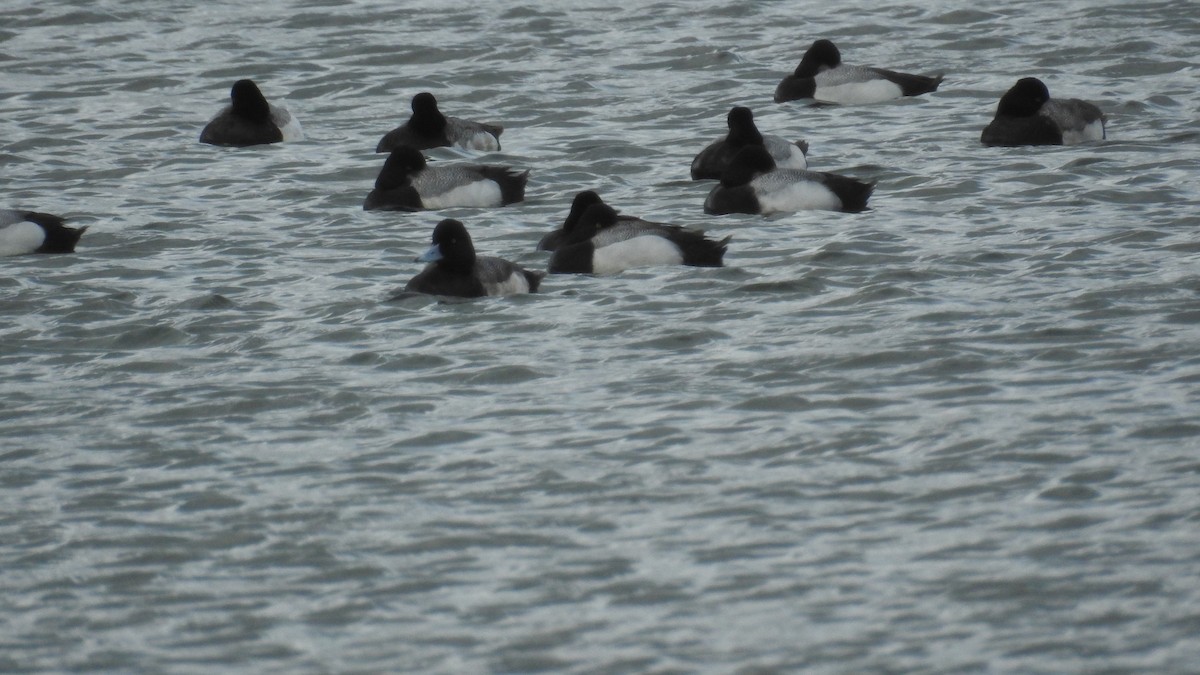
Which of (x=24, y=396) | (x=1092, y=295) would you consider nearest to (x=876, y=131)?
(x=1092, y=295)

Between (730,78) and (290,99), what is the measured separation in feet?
14.9

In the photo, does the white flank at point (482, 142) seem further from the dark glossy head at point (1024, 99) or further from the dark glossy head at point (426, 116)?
the dark glossy head at point (1024, 99)

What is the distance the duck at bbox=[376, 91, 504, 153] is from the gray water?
15.9 inches

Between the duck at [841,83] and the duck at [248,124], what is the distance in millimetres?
4800

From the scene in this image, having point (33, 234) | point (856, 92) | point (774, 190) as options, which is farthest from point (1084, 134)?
point (33, 234)

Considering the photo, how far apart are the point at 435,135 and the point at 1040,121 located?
5.27m

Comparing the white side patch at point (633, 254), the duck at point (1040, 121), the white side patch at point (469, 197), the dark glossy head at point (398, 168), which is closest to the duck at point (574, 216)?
the white side patch at point (633, 254)

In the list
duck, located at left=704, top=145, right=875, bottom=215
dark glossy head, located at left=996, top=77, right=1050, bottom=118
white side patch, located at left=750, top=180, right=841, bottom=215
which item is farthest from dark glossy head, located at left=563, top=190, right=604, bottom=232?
dark glossy head, located at left=996, top=77, right=1050, bottom=118

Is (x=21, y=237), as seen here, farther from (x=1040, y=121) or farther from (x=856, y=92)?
(x=856, y=92)

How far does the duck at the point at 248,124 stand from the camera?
705 inches

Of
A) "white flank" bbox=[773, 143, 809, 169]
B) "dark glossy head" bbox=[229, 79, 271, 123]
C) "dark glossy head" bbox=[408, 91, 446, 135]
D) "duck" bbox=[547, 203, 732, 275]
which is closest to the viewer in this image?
"duck" bbox=[547, 203, 732, 275]

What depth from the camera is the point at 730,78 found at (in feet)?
66.5

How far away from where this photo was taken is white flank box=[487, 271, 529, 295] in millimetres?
12609

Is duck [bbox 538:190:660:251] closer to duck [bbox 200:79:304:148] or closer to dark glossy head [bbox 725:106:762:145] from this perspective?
dark glossy head [bbox 725:106:762:145]
